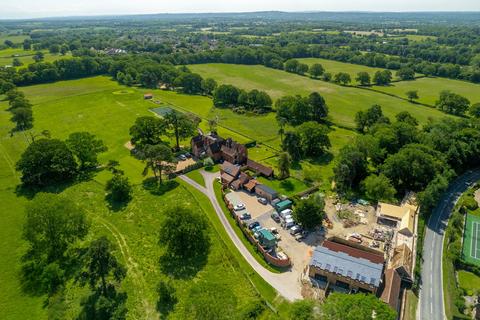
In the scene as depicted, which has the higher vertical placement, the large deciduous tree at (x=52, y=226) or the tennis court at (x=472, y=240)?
the large deciduous tree at (x=52, y=226)

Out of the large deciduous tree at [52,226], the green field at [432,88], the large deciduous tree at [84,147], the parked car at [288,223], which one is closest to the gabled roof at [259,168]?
the parked car at [288,223]

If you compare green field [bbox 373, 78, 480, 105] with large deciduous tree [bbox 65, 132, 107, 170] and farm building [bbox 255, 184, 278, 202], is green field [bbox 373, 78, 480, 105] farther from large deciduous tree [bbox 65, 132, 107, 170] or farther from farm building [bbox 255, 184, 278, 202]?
large deciduous tree [bbox 65, 132, 107, 170]

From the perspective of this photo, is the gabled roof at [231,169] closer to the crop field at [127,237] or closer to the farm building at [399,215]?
the crop field at [127,237]

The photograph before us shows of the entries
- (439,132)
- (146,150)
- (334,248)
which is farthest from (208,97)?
(334,248)

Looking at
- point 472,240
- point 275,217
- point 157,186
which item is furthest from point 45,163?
point 472,240

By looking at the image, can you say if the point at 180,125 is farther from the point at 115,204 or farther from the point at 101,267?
the point at 101,267

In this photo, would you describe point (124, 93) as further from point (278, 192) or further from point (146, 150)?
point (278, 192)

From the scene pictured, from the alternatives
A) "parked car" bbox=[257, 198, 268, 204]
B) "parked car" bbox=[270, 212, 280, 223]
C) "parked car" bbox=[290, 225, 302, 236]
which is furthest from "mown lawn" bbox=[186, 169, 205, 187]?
"parked car" bbox=[290, 225, 302, 236]
